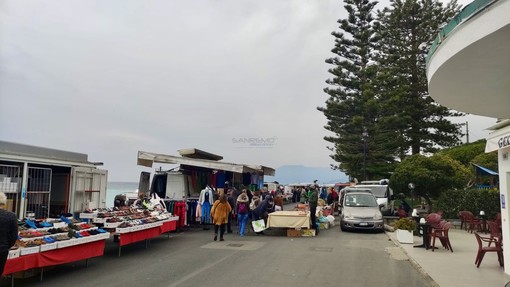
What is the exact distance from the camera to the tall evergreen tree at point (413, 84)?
1318 inches

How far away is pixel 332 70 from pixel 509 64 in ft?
106

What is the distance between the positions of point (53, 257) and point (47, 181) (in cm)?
524

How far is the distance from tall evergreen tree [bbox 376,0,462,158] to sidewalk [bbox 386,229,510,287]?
22.5 m

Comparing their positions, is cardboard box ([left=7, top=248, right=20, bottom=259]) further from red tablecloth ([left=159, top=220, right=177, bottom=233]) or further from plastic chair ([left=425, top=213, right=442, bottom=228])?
plastic chair ([left=425, top=213, right=442, bottom=228])

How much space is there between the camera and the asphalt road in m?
7.38

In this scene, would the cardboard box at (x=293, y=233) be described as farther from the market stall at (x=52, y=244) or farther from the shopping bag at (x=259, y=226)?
the market stall at (x=52, y=244)

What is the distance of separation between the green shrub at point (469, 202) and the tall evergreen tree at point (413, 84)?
1442 cm

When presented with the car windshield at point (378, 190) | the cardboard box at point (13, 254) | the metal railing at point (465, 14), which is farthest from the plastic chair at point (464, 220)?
the cardboard box at point (13, 254)

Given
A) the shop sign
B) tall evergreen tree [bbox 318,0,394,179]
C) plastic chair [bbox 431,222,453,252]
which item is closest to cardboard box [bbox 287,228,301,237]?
plastic chair [bbox 431,222,453,252]

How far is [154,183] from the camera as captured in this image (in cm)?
1708

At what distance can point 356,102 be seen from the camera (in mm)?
35625

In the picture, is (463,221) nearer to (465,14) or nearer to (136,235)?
(136,235)

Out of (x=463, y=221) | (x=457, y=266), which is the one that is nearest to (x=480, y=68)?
(x=457, y=266)

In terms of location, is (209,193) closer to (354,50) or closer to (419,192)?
(419,192)
